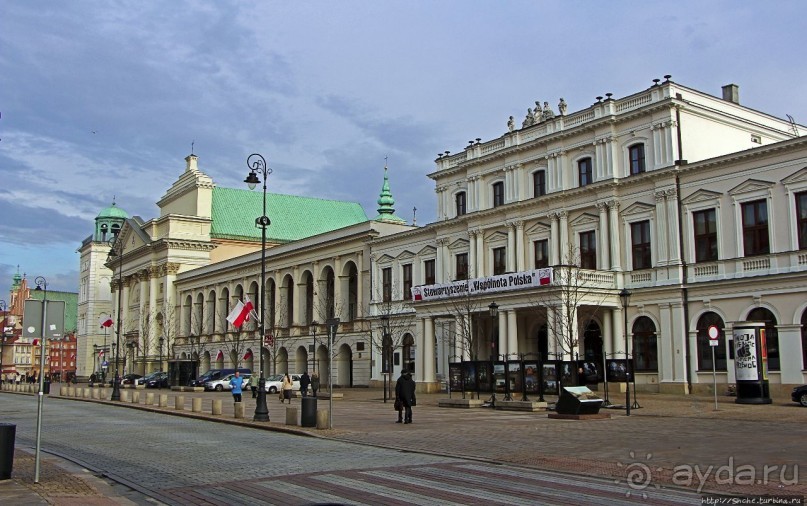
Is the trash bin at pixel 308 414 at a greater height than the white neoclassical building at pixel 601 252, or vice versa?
the white neoclassical building at pixel 601 252

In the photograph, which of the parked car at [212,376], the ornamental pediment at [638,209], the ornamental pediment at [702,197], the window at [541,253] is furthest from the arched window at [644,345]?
the parked car at [212,376]

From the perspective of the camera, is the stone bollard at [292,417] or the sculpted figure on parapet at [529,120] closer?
the stone bollard at [292,417]

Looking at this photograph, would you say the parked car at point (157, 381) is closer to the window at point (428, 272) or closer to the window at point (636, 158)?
the window at point (428, 272)

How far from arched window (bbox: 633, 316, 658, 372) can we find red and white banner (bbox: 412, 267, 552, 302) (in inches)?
242

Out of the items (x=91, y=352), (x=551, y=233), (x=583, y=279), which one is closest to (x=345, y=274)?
(x=551, y=233)

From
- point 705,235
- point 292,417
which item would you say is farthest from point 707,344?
point 292,417

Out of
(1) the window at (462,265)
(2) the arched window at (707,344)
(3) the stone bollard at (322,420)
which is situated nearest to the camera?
(3) the stone bollard at (322,420)

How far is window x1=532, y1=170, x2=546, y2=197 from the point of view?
167ft

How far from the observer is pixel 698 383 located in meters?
41.4

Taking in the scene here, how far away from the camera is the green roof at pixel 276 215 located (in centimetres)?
10257

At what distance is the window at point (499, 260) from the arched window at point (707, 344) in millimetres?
14108

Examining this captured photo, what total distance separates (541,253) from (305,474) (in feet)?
124

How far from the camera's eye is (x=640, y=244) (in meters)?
45.4

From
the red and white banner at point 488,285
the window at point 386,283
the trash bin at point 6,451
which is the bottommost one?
the trash bin at point 6,451
